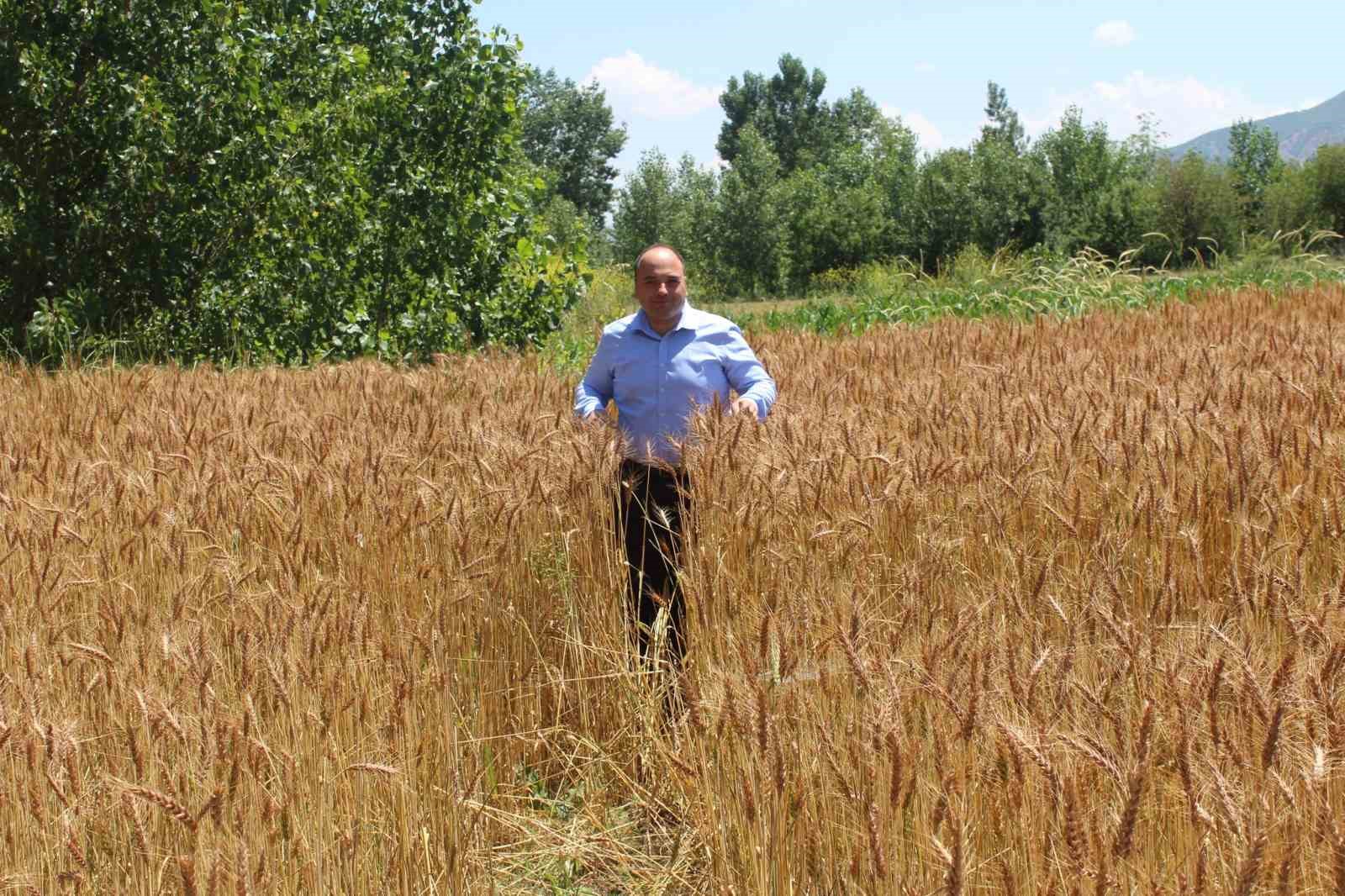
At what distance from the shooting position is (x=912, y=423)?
4160 mm

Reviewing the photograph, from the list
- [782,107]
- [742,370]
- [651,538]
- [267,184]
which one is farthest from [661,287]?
[782,107]

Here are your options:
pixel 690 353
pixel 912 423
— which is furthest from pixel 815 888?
pixel 912 423

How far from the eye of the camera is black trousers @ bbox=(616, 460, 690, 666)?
3.61 m

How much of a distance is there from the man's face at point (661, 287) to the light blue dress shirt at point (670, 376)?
6 cm

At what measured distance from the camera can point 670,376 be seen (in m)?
3.76

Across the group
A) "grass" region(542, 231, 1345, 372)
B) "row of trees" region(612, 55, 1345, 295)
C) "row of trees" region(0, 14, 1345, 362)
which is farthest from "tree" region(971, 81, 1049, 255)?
"row of trees" region(0, 14, 1345, 362)

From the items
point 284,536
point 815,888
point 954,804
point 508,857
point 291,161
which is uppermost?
point 291,161

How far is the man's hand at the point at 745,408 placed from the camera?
3416 mm

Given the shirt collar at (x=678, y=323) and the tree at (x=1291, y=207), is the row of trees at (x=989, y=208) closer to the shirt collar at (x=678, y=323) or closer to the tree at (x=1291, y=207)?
Answer: the tree at (x=1291, y=207)

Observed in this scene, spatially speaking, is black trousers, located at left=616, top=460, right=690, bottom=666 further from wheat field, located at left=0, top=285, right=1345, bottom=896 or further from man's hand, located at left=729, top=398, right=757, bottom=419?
man's hand, located at left=729, top=398, right=757, bottom=419

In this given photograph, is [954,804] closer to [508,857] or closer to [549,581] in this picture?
[508,857]

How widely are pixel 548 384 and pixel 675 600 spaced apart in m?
2.53

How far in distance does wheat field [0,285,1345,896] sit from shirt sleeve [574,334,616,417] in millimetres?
100

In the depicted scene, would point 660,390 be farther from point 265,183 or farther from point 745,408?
point 265,183
